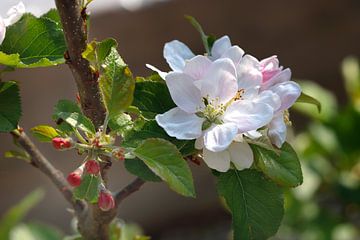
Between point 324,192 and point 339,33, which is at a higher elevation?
point 339,33

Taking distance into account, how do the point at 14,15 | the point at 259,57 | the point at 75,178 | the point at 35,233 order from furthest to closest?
the point at 259,57 < the point at 35,233 < the point at 14,15 < the point at 75,178

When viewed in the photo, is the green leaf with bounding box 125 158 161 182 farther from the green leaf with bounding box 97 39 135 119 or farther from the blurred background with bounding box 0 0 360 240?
the blurred background with bounding box 0 0 360 240

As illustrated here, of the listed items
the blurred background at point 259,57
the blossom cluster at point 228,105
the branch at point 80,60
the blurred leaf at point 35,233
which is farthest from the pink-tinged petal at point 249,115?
the blurred background at point 259,57

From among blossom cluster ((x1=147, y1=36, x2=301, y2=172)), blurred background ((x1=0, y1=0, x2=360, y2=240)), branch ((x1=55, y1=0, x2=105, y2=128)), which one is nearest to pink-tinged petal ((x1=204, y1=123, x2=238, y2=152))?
blossom cluster ((x1=147, y1=36, x2=301, y2=172))

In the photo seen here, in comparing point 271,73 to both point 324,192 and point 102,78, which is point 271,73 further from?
point 324,192

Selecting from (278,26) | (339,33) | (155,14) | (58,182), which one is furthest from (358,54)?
(58,182)

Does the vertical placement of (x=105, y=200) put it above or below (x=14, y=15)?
below

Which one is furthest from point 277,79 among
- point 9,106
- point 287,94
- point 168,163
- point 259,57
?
point 259,57

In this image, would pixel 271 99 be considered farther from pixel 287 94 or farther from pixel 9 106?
pixel 9 106
